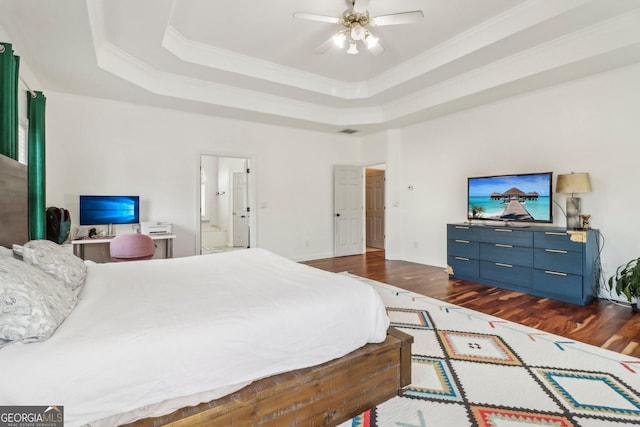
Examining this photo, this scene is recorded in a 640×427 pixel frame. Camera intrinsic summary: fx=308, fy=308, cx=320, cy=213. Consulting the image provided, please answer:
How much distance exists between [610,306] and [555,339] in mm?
1471

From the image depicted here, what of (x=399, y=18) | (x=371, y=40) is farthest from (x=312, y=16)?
(x=399, y=18)

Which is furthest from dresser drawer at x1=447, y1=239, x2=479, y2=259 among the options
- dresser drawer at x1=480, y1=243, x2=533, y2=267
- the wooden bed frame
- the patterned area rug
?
the wooden bed frame

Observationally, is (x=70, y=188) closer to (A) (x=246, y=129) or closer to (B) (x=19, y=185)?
(B) (x=19, y=185)

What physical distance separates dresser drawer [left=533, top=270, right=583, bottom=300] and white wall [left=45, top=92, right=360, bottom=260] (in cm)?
383

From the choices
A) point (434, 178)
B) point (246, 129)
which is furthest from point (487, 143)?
point (246, 129)

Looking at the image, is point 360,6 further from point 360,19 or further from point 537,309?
point 537,309

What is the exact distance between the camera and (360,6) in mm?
2893

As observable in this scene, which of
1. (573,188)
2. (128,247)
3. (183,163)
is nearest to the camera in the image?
(573,188)

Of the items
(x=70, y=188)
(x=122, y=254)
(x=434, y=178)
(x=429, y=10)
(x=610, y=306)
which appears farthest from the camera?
(x=434, y=178)

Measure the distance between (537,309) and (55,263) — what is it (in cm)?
434

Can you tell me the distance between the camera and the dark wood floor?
2.70m

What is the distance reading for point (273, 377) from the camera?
4.87 ft

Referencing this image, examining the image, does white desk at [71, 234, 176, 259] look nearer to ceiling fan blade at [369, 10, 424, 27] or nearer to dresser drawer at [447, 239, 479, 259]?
ceiling fan blade at [369, 10, 424, 27]

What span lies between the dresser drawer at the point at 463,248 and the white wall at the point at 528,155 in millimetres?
721
